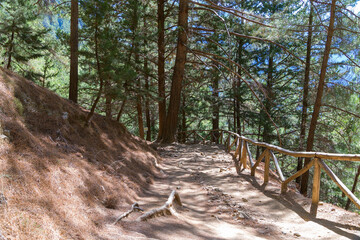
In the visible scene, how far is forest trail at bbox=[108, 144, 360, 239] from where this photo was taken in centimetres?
376

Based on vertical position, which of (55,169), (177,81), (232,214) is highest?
(177,81)

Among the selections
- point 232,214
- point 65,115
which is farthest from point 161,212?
point 65,115

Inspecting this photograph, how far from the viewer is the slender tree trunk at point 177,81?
1210 centimetres

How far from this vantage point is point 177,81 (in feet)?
41.6

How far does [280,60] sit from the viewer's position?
16.7m

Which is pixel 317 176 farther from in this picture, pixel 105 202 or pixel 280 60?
pixel 280 60

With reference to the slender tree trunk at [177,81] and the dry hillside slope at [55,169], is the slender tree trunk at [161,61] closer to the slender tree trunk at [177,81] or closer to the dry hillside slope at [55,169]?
the slender tree trunk at [177,81]

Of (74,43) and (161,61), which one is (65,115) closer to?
(74,43)

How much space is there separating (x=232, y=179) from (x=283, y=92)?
10.9 metres

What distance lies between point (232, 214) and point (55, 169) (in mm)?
3374

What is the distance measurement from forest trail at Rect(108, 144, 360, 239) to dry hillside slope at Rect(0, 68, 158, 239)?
52 cm

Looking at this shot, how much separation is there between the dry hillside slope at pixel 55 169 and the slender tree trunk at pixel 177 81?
5294mm

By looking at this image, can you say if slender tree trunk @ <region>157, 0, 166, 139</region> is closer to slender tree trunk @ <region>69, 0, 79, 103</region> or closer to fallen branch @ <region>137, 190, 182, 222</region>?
Answer: slender tree trunk @ <region>69, 0, 79, 103</region>

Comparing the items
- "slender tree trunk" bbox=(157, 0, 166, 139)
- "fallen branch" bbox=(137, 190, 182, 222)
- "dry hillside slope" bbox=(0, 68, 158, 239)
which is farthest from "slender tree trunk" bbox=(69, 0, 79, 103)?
"slender tree trunk" bbox=(157, 0, 166, 139)
